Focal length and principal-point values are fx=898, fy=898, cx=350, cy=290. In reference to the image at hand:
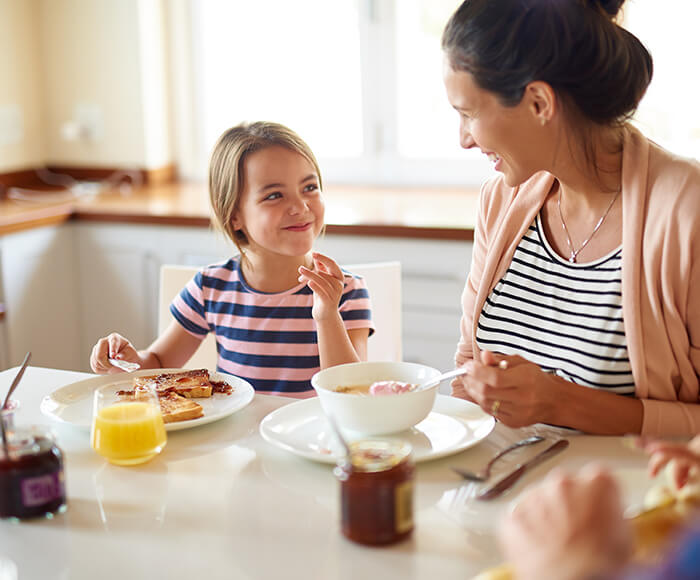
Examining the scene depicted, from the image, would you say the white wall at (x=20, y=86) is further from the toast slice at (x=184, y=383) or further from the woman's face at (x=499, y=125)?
the woman's face at (x=499, y=125)

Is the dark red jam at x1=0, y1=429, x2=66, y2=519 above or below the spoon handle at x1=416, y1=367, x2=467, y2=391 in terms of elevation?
below

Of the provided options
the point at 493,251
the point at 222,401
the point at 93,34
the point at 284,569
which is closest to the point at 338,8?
the point at 93,34

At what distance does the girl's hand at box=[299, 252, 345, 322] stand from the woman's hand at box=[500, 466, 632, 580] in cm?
91

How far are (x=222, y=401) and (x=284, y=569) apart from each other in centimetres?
48

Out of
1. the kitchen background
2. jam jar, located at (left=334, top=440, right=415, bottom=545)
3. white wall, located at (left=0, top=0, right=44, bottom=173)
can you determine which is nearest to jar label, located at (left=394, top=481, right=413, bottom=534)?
jam jar, located at (left=334, top=440, right=415, bottom=545)

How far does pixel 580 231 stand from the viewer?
1429 millimetres

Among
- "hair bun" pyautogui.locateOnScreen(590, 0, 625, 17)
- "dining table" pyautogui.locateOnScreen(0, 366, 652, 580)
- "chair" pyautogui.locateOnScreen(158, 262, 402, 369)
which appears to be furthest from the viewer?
"chair" pyautogui.locateOnScreen(158, 262, 402, 369)

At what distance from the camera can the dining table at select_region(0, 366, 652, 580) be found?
33.9 inches

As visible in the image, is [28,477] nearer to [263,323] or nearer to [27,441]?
[27,441]

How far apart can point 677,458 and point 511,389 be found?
12.0 inches

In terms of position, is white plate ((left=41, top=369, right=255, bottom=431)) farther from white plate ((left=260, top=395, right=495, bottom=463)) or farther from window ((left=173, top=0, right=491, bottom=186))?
window ((left=173, top=0, right=491, bottom=186))

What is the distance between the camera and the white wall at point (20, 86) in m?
3.28

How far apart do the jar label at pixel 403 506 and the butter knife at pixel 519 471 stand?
13cm

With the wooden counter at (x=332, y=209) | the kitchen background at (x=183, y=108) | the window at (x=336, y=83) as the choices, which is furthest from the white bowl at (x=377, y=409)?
the window at (x=336, y=83)
